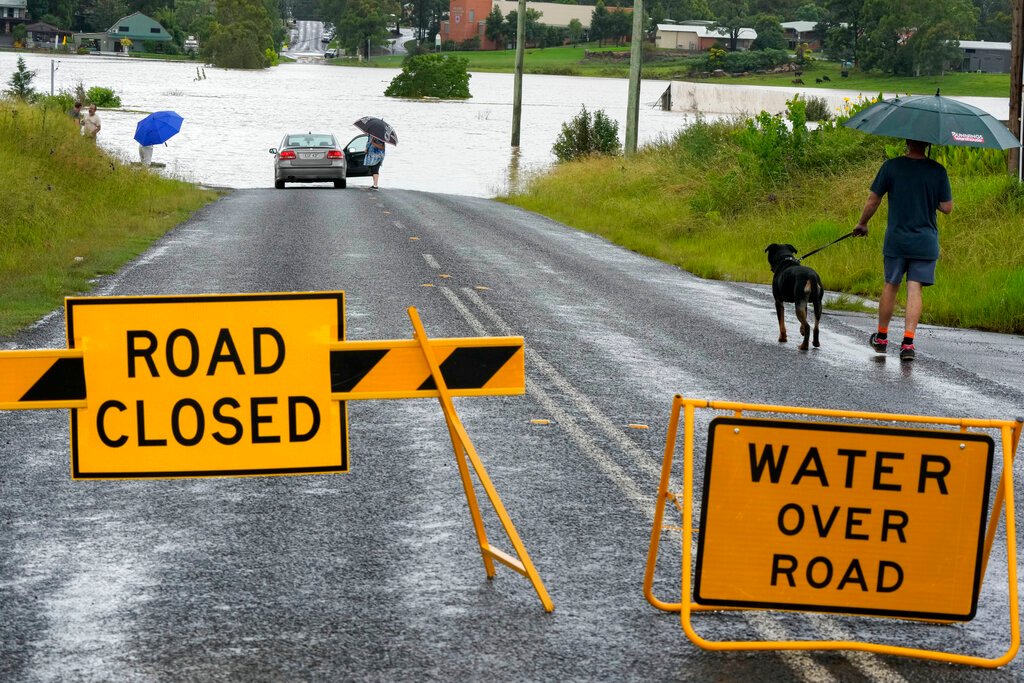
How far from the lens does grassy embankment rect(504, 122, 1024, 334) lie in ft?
53.0

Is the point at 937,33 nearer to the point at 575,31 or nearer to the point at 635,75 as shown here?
the point at 635,75

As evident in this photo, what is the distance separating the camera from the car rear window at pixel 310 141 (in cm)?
3550

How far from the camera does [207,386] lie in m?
5.15

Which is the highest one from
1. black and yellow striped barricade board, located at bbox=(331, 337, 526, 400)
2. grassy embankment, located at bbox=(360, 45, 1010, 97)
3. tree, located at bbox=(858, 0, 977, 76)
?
tree, located at bbox=(858, 0, 977, 76)

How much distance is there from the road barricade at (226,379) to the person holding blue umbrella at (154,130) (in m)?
31.5

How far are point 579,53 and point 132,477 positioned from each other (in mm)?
181201

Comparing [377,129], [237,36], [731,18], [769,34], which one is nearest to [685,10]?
[731,18]

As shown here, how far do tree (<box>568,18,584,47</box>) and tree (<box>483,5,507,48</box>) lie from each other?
1175 centimetres

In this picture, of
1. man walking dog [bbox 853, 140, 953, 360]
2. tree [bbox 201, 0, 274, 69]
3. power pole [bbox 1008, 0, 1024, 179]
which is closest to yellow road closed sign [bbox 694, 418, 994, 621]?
man walking dog [bbox 853, 140, 953, 360]

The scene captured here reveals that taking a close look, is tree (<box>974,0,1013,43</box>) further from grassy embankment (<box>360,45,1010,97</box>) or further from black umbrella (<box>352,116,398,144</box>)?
black umbrella (<box>352,116,398,144</box>)

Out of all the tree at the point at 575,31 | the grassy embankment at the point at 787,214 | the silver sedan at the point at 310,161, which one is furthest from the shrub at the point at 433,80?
the grassy embankment at the point at 787,214

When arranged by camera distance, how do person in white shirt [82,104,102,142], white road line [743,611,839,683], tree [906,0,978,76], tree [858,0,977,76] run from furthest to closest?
tree [858,0,977,76]
tree [906,0,978,76]
person in white shirt [82,104,102,142]
white road line [743,611,839,683]

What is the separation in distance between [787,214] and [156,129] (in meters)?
20.3

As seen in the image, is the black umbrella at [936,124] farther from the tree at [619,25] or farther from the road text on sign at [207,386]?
the tree at [619,25]
